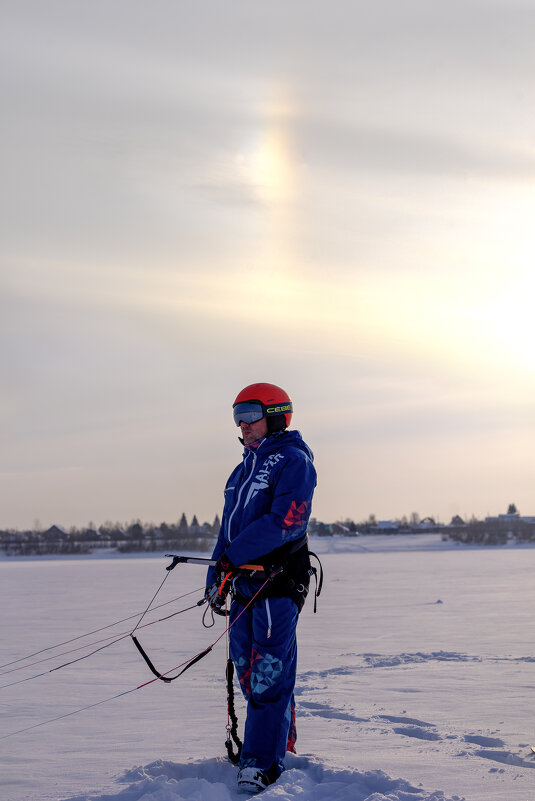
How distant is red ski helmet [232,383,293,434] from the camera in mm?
4324

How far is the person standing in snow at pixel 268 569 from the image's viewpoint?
3.95 metres

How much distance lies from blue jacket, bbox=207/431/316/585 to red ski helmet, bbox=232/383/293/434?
0.32 ft

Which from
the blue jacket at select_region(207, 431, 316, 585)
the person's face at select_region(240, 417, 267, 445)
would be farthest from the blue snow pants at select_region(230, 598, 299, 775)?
the person's face at select_region(240, 417, 267, 445)

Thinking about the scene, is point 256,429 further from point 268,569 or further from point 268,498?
point 268,569

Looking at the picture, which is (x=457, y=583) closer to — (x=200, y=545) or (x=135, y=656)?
(x=135, y=656)

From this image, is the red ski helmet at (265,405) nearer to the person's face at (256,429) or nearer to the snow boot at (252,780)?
the person's face at (256,429)

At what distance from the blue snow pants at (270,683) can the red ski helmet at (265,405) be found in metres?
0.91

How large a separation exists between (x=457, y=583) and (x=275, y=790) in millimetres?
17625

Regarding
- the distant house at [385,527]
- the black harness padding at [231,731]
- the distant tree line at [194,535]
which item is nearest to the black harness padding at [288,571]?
the black harness padding at [231,731]

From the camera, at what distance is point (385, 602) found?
1498 centimetres

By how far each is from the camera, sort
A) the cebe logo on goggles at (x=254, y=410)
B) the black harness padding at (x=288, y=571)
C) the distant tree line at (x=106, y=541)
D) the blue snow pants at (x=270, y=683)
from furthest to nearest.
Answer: the distant tree line at (x=106, y=541)
the cebe logo on goggles at (x=254, y=410)
the black harness padding at (x=288, y=571)
the blue snow pants at (x=270, y=683)

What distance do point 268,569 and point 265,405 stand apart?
2.75 feet

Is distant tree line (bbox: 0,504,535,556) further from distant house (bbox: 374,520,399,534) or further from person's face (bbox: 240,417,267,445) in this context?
person's face (bbox: 240,417,267,445)

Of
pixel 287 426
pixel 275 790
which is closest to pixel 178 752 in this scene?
pixel 275 790
